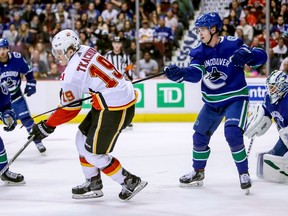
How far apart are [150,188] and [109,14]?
712cm

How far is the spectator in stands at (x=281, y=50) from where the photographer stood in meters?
9.87

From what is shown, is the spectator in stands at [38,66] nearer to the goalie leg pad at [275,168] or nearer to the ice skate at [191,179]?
the ice skate at [191,179]

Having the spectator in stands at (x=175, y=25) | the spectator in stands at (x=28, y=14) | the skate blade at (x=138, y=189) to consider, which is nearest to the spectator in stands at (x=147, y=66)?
the spectator in stands at (x=175, y=25)

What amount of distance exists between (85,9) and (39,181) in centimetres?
701

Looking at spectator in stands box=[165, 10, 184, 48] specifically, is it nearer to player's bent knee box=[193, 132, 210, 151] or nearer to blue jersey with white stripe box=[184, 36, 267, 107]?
player's bent knee box=[193, 132, 210, 151]

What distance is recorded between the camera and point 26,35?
11570 millimetres

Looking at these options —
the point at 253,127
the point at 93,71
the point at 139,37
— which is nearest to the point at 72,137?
the point at 139,37

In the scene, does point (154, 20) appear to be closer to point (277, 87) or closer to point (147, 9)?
point (147, 9)

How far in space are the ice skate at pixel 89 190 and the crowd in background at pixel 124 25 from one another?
5.26 m

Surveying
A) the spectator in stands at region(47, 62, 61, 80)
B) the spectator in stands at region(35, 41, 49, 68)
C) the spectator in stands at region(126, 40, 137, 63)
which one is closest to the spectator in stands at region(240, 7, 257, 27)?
the spectator in stands at region(126, 40, 137, 63)

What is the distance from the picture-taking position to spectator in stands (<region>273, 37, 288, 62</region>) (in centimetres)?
987

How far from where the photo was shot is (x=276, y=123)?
215 inches

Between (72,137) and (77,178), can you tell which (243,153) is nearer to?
(77,178)

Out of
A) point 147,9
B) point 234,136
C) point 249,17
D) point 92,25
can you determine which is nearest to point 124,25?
point 147,9
